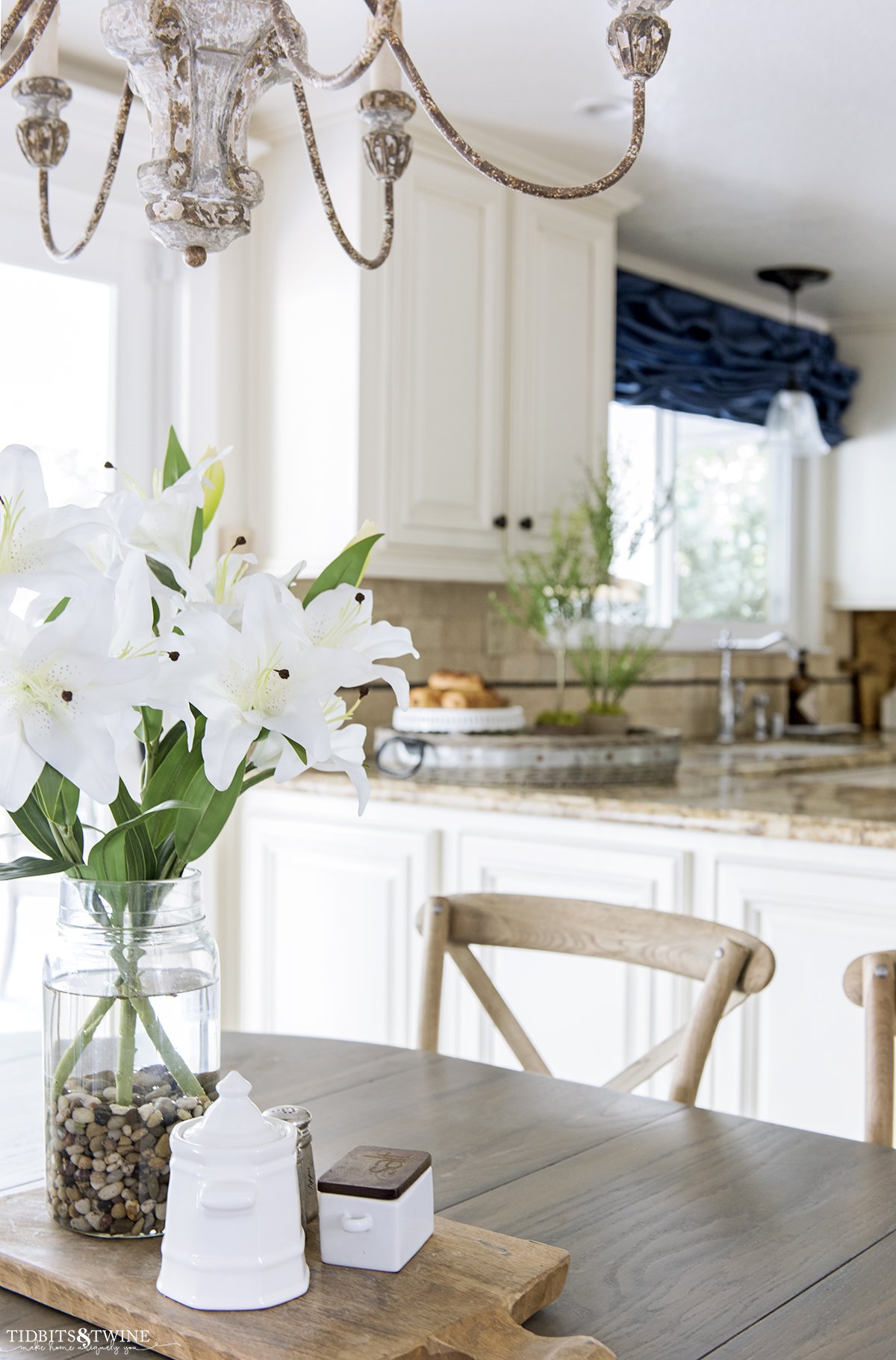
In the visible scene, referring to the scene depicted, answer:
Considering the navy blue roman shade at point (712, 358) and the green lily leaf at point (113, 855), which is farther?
the navy blue roman shade at point (712, 358)

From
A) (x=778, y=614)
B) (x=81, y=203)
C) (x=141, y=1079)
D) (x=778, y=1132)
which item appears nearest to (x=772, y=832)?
(x=778, y=1132)

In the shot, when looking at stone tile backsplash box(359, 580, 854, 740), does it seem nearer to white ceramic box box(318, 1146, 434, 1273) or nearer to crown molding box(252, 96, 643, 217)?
crown molding box(252, 96, 643, 217)

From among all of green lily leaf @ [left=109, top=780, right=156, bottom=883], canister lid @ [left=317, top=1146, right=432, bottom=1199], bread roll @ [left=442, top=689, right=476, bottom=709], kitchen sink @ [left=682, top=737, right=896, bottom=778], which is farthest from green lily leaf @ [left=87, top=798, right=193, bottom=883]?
kitchen sink @ [left=682, top=737, right=896, bottom=778]

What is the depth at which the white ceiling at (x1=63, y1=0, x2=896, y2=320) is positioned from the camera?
2.62 metres

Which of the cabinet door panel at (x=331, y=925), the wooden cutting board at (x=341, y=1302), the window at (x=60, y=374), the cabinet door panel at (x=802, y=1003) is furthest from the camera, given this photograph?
the window at (x=60, y=374)

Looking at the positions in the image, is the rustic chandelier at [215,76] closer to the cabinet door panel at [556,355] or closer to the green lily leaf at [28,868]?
the green lily leaf at [28,868]

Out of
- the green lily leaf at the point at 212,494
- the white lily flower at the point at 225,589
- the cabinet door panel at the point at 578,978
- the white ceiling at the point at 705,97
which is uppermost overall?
the white ceiling at the point at 705,97

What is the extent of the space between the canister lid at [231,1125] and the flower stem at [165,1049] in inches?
2.7

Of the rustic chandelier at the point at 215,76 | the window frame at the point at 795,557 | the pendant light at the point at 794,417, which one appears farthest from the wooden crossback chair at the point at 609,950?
the window frame at the point at 795,557

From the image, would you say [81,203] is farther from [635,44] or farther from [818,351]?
[818,351]

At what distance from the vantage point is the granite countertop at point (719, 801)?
2359mm

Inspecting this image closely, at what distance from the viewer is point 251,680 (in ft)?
2.89

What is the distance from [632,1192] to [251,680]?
0.55 metres

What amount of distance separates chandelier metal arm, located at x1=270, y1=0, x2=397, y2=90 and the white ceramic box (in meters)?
0.78
